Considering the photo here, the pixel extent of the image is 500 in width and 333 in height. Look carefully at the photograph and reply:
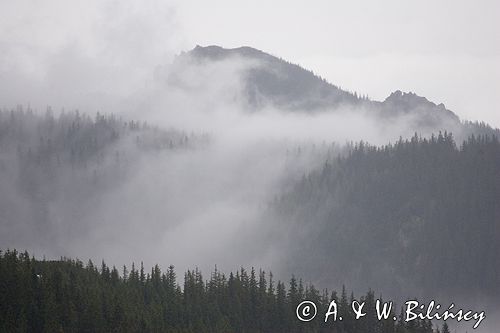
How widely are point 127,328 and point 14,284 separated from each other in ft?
85.2

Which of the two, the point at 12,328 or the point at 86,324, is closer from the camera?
the point at 12,328

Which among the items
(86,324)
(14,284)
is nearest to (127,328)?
(86,324)

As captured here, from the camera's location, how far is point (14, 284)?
200 m

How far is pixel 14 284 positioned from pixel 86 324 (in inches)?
695

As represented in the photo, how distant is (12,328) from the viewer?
181500mm

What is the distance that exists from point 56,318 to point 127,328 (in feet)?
52.3

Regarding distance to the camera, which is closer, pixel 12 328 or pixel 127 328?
pixel 12 328

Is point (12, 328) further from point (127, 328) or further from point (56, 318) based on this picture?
point (127, 328)

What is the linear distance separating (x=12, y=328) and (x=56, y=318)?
40.9 ft

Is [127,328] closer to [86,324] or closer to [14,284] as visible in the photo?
[86,324]

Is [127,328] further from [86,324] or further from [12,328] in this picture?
[12,328]

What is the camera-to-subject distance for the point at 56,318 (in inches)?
7569

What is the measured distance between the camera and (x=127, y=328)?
199750 mm

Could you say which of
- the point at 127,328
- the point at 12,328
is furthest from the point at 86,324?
the point at 12,328
